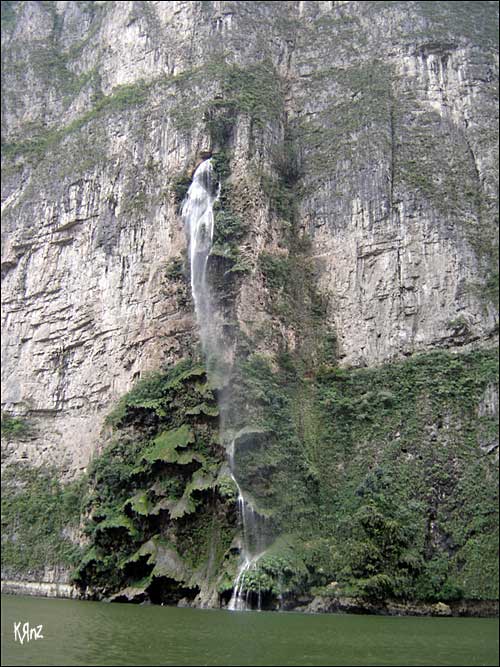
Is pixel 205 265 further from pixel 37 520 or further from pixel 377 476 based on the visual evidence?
pixel 37 520

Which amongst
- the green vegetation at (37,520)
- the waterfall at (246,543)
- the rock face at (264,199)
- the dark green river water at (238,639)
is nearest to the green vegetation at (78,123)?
the rock face at (264,199)

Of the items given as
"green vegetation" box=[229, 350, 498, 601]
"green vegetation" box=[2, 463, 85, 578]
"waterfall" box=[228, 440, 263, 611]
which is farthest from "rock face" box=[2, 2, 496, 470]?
"waterfall" box=[228, 440, 263, 611]

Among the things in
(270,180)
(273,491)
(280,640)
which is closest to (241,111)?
(270,180)

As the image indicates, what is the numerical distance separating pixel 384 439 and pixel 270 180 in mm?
13651

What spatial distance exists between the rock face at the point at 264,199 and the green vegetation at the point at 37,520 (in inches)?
40.4

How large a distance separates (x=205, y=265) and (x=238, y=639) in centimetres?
2056

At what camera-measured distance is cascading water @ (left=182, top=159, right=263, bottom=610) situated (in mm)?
27109

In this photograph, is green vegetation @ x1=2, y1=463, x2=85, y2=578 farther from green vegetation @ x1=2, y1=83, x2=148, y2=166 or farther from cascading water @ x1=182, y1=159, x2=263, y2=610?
green vegetation @ x1=2, y1=83, x2=148, y2=166

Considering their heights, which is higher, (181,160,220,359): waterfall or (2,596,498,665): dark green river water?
(181,160,220,359): waterfall

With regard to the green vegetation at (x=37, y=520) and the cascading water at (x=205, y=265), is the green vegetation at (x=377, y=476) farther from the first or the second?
the green vegetation at (x=37, y=520)

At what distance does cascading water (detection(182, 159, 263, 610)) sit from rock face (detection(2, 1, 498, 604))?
0.63m

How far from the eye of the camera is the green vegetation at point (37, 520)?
3291 centimetres

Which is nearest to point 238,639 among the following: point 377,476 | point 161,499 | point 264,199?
point 161,499

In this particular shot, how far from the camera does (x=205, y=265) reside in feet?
112
